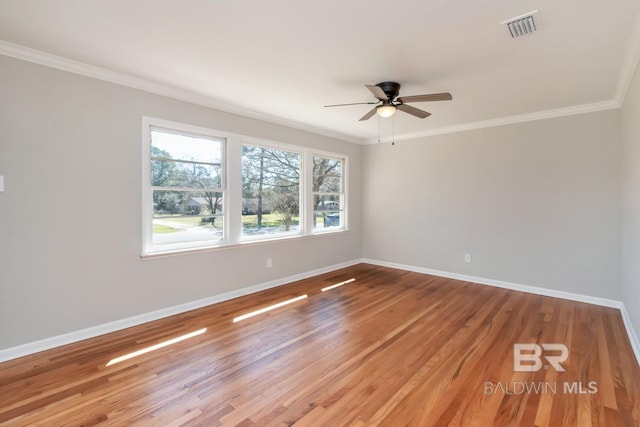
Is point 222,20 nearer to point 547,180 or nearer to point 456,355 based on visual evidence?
point 456,355

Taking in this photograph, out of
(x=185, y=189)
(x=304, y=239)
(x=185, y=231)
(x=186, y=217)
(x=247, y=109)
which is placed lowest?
(x=304, y=239)

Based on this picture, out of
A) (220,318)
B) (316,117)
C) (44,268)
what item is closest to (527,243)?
(316,117)

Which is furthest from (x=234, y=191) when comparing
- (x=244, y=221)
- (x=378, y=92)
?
(x=378, y=92)

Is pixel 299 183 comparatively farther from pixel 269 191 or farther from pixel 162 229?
pixel 162 229

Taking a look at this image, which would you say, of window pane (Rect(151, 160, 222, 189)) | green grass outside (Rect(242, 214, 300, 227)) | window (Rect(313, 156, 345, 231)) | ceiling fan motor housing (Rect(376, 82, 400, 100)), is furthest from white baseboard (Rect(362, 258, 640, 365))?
window pane (Rect(151, 160, 222, 189))

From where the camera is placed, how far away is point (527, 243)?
4.29 metres

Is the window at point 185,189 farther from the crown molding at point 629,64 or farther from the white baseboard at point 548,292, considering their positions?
the crown molding at point 629,64

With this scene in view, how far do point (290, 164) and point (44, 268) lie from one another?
321cm

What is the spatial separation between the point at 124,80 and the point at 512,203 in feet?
16.7

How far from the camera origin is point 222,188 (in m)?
3.93

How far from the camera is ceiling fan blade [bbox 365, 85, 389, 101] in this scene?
2662 mm

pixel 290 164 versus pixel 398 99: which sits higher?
pixel 398 99

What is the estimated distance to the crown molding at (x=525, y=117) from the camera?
3.70 metres

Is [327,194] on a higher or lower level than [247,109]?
lower
